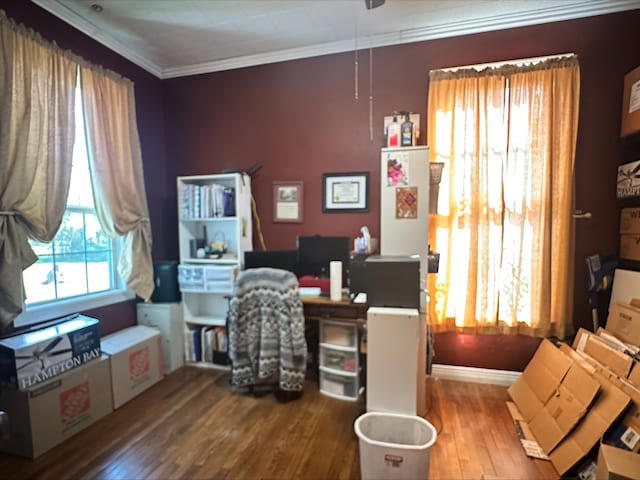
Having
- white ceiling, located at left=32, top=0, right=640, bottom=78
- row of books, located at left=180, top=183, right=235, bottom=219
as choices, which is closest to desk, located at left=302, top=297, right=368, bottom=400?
row of books, located at left=180, top=183, right=235, bottom=219

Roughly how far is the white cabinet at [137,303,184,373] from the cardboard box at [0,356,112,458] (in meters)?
0.63

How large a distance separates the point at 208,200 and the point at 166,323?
119cm

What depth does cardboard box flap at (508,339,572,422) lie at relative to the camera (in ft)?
6.50

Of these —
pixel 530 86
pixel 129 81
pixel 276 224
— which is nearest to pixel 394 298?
pixel 276 224

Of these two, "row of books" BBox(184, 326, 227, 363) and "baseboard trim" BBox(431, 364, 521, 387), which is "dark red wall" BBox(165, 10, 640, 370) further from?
"row of books" BBox(184, 326, 227, 363)

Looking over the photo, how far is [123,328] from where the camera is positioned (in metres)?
2.74

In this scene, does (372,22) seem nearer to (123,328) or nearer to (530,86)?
(530,86)

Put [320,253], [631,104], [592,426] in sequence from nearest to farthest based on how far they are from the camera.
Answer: [592,426], [631,104], [320,253]

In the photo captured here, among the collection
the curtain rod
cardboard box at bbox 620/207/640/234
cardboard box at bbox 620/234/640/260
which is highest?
the curtain rod

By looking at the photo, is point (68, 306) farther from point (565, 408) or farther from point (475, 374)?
point (565, 408)

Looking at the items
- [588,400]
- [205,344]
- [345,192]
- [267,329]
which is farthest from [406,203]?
[205,344]

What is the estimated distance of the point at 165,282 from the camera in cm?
288

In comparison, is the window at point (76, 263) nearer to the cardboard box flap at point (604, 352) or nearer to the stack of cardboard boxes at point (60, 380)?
the stack of cardboard boxes at point (60, 380)

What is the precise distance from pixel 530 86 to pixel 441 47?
2.44ft
